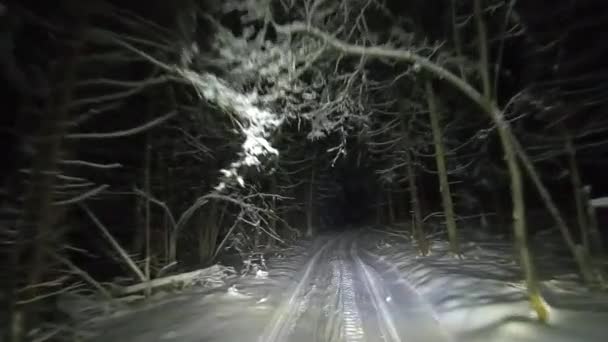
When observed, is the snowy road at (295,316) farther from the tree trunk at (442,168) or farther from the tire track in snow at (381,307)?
the tree trunk at (442,168)

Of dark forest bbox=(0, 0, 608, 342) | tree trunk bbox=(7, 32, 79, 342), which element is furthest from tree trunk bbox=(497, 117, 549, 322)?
tree trunk bbox=(7, 32, 79, 342)

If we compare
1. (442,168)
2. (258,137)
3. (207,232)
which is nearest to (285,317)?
(258,137)

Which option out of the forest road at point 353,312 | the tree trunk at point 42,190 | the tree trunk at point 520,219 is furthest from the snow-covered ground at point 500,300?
the tree trunk at point 42,190

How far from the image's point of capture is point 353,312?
9.90m

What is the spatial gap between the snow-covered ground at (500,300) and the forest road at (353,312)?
1.21 feet

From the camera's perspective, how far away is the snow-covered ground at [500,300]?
664cm

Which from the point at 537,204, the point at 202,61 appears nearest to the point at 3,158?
the point at 202,61

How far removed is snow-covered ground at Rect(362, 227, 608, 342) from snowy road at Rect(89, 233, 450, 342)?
442 millimetres

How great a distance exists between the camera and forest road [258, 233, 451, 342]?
8.06 m

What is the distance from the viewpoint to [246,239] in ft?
66.3

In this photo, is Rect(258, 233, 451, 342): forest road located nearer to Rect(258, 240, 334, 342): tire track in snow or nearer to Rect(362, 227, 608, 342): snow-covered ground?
Rect(258, 240, 334, 342): tire track in snow

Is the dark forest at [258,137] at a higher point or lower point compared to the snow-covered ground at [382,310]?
higher

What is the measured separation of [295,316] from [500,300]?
3984 millimetres

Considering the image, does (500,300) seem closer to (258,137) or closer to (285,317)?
(285,317)
